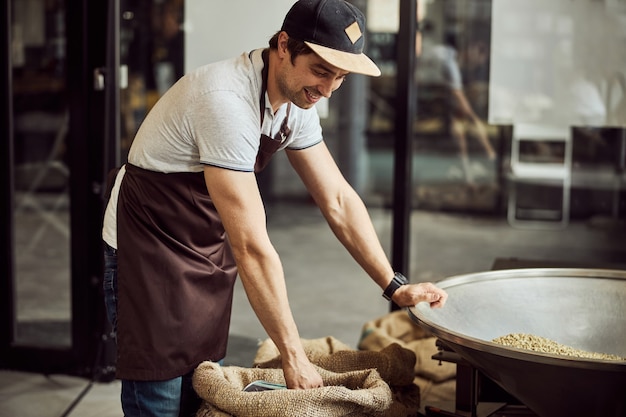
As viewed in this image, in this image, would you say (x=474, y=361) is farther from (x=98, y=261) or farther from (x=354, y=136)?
(x=354, y=136)

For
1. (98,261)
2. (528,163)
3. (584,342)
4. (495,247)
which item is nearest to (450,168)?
(495,247)

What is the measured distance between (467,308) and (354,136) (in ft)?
20.7

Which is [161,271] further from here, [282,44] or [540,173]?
[540,173]

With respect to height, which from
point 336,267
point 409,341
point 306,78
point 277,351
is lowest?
point 336,267

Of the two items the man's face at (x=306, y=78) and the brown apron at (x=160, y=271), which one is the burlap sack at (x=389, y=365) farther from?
the man's face at (x=306, y=78)

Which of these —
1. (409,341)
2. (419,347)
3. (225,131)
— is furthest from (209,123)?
(409,341)

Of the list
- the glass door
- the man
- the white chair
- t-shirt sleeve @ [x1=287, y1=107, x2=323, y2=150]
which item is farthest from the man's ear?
the white chair

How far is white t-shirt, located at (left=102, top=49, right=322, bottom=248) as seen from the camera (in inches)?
81.6

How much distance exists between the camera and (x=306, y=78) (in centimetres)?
211

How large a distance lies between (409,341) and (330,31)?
1.76 meters

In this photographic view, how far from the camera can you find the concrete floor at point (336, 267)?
3.78 m

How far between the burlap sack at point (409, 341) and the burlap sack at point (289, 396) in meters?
0.90

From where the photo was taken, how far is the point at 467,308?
89.6 inches

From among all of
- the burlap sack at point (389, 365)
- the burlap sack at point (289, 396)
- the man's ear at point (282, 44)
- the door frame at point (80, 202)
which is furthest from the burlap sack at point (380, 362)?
the door frame at point (80, 202)
